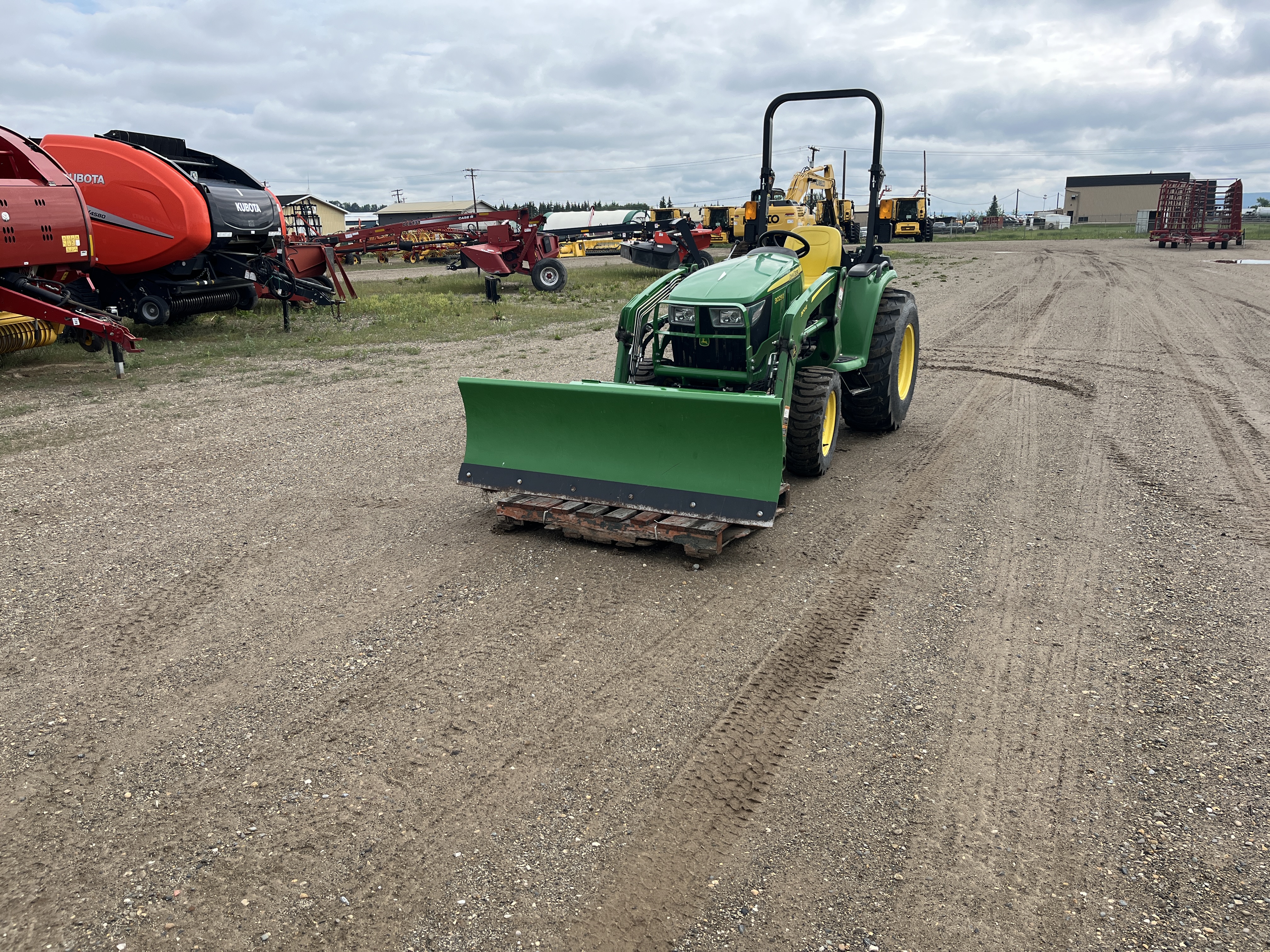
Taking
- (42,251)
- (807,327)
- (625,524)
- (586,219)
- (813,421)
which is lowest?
(625,524)

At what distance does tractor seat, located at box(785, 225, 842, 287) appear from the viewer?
6523mm

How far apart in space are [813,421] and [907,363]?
8.43 ft

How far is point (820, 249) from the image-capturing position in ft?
21.7

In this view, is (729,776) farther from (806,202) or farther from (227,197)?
(806,202)

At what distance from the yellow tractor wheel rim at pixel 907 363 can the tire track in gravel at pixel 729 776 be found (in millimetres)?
3084

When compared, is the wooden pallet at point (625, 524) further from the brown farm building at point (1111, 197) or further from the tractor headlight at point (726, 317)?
the brown farm building at point (1111, 197)

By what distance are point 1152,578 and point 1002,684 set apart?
147 cm

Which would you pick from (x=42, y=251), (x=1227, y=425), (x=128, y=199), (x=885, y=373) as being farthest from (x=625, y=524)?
(x=128, y=199)

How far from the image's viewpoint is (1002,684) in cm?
341

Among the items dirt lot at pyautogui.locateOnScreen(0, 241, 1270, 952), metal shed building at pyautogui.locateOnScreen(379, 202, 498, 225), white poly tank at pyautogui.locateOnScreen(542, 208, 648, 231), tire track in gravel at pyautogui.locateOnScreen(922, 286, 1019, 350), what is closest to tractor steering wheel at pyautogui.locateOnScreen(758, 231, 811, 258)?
dirt lot at pyautogui.locateOnScreen(0, 241, 1270, 952)

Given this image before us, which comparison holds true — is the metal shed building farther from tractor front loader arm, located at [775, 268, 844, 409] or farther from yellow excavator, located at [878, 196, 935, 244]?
tractor front loader arm, located at [775, 268, 844, 409]

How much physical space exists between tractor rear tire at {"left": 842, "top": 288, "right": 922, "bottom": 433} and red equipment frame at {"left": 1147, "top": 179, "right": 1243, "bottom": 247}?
31684 mm

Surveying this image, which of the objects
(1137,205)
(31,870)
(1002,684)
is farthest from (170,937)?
(1137,205)

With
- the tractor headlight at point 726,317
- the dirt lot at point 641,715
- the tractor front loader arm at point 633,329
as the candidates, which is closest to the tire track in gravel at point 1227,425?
the dirt lot at point 641,715
